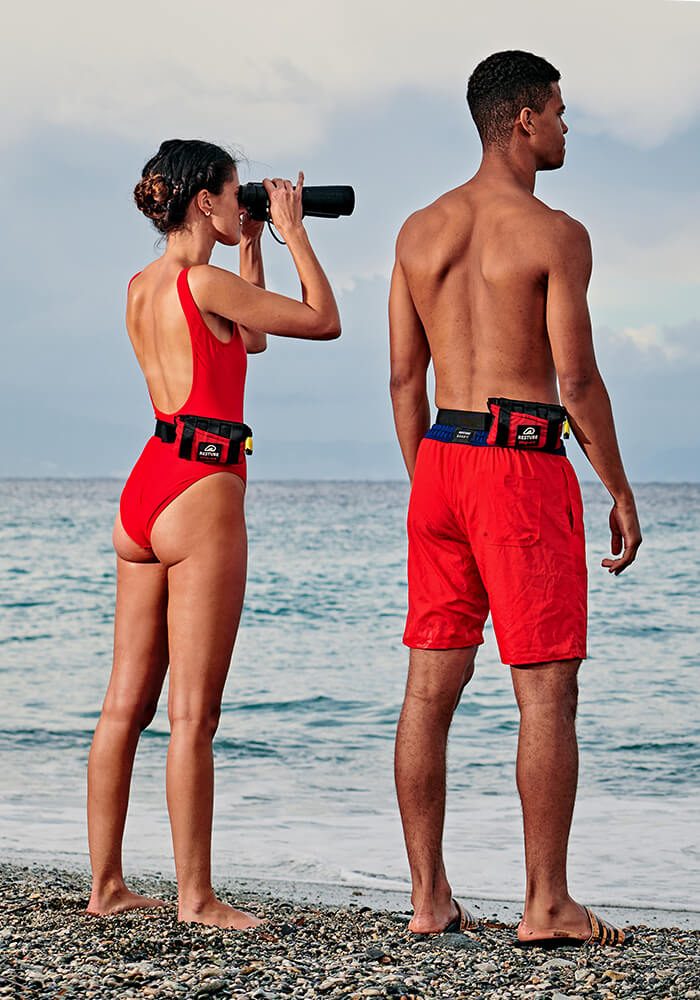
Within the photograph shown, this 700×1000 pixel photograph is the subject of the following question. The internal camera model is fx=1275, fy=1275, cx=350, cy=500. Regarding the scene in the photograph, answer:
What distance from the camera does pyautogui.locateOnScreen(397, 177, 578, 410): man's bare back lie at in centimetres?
238

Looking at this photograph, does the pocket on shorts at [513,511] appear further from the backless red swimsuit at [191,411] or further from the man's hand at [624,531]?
the backless red swimsuit at [191,411]

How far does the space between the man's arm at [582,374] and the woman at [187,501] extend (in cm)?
44

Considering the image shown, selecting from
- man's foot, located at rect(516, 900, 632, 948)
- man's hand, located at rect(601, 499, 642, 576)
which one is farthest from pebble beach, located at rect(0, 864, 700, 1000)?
man's hand, located at rect(601, 499, 642, 576)

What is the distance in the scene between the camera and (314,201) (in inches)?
103

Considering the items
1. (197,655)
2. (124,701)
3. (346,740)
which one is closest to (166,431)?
(197,655)

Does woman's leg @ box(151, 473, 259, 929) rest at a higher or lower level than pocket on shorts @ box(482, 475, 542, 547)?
lower

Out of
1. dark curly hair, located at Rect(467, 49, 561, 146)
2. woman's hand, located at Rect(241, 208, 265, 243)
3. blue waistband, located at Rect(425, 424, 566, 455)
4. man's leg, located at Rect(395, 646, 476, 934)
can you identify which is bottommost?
man's leg, located at Rect(395, 646, 476, 934)

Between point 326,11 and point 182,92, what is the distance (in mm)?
3942

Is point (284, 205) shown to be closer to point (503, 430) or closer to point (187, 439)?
point (187, 439)

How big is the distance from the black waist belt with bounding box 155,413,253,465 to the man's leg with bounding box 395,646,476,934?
0.54 m

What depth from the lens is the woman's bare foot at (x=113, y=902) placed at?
2.54 m

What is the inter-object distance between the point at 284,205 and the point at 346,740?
14.8 feet

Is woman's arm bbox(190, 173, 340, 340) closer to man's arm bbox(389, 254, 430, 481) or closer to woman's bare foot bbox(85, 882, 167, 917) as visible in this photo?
man's arm bbox(389, 254, 430, 481)

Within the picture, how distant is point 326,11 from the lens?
9.28 metres
